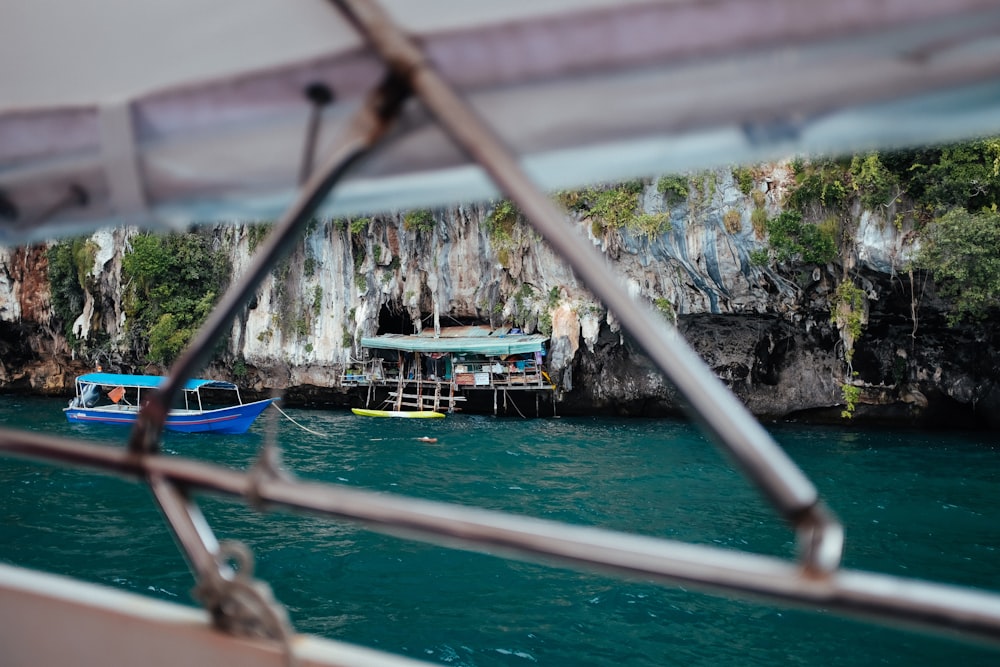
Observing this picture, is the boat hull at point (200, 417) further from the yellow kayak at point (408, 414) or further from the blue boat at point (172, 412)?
the yellow kayak at point (408, 414)

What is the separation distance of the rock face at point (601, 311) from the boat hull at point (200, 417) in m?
4.64

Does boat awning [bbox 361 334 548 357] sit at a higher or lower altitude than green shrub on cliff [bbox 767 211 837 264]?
lower

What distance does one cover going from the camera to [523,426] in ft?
54.7

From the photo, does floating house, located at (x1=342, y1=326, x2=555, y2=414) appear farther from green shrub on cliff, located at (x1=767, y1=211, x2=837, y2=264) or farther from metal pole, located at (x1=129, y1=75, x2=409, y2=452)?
metal pole, located at (x1=129, y1=75, x2=409, y2=452)

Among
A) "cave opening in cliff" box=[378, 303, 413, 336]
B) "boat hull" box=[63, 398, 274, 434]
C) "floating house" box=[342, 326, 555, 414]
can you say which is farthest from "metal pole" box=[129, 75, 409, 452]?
"cave opening in cliff" box=[378, 303, 413, 336]

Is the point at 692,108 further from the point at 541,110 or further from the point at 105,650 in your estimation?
the point at 105,650

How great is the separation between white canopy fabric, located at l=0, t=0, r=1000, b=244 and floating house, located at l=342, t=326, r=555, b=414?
16162 mm

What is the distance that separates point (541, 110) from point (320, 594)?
6.60m

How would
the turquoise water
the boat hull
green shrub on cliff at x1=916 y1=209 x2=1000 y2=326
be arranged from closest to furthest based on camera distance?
the turquoise water, green shrub on cliff at x1=916 y1=209 x2=1000 y2=326, the boat hull

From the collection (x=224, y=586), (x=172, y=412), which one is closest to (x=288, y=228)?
(x=224, y=586)

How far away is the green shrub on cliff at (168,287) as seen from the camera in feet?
67.3

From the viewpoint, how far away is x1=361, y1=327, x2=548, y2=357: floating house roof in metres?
17.7

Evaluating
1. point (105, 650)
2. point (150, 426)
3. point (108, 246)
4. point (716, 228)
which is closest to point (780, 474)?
point (150, 426)

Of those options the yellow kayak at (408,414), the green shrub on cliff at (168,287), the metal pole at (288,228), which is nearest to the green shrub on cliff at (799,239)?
the yellow kayak at (408,414)
